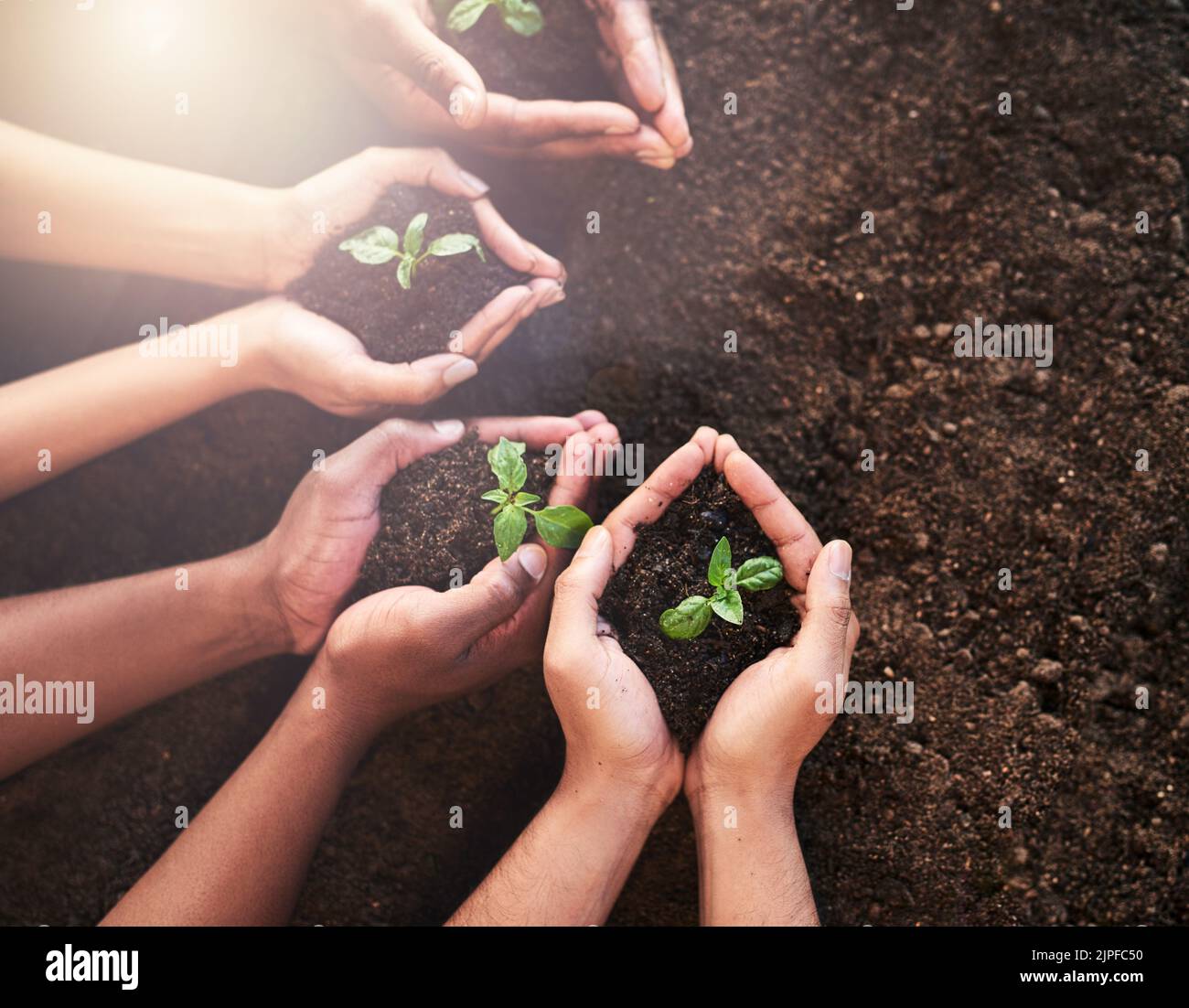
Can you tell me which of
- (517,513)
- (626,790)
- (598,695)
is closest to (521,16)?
(517,513)

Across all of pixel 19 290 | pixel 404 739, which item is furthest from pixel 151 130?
pixel 404 739

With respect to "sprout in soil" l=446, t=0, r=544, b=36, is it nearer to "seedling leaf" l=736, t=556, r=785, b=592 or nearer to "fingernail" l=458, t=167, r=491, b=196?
"fingernail" l=458, t=167, r=491, b=196

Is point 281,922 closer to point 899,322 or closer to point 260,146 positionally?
point 260,146

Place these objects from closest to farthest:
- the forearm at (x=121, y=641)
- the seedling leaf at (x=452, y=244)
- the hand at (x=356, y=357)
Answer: the seedling leaf at (x=452, y=244)
the hand at (x=356, y=357)
the forearm at (x=121, y=641)

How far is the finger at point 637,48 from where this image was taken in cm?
182

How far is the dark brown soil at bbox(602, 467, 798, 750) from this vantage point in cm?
167

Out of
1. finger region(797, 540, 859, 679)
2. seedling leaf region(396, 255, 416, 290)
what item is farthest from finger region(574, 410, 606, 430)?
finger region(797, 540, 859, 679)

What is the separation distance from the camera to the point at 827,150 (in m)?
2.01

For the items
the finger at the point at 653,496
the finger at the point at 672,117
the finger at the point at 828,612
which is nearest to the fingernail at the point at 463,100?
the finger at the point at 672,117

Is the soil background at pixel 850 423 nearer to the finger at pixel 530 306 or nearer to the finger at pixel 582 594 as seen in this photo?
the finger at pixel 530 306

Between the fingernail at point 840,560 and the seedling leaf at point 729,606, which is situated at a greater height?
the fingernail at point 840,560

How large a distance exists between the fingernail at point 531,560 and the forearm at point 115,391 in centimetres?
83

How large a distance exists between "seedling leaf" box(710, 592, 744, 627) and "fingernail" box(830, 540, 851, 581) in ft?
0.66

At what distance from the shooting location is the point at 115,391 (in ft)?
6.35
